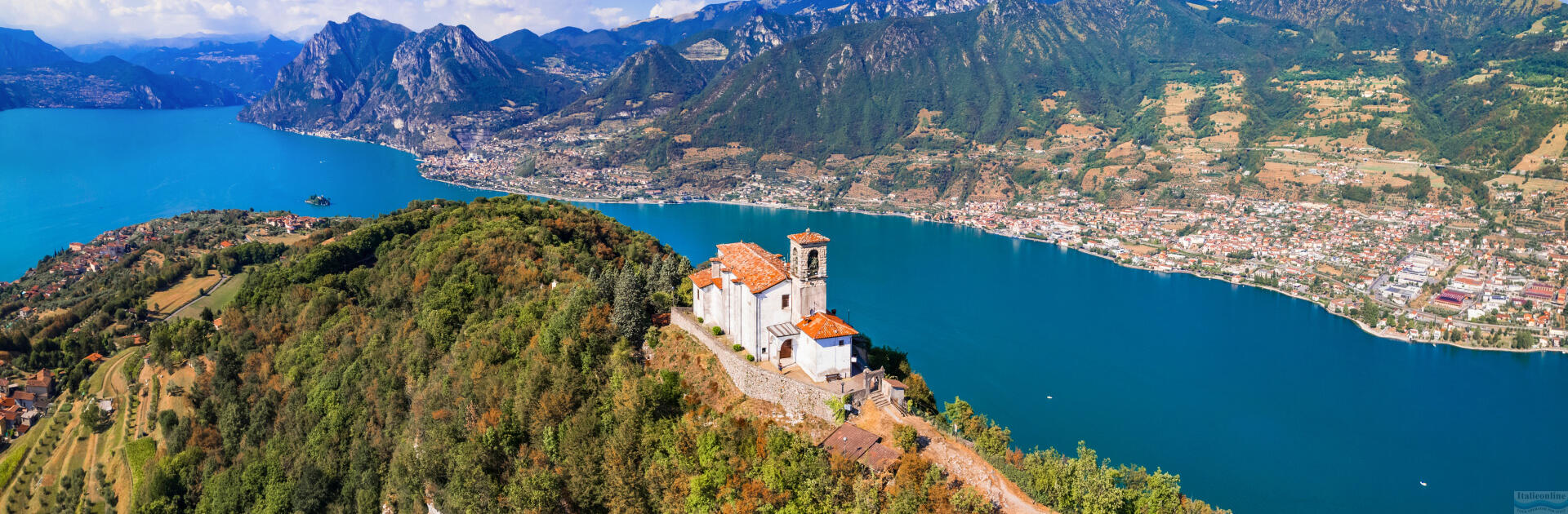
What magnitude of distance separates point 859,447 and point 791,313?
13.8 feet

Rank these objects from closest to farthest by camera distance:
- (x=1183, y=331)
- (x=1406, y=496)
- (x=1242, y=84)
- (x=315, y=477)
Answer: (x=315, y=477)
(x=1406, y=496)
(x=1183, y=331)
(x=1242, y=84)

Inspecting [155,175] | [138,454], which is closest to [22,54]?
[155,175]

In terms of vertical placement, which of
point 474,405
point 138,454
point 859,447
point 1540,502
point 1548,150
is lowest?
point 1540,502

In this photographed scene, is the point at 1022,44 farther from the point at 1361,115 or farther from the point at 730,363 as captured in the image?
the point at 730,363

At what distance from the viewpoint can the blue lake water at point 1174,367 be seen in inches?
1179

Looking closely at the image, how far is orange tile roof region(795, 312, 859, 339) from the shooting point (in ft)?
51.4

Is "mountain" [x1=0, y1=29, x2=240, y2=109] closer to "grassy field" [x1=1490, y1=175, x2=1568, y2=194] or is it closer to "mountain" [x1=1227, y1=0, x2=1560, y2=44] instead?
"grassy field" [x1=1490, y1=175, x2=1568, y2=194]

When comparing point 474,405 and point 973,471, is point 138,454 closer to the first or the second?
point 474,405

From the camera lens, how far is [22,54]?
18562 cm

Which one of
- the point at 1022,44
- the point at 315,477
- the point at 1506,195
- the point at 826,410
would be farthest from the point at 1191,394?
the point at 1022,44

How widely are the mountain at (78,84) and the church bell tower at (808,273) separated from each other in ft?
636

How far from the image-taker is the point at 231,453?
24531 mm

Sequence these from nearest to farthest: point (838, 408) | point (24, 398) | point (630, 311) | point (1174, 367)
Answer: point (838, 408) < point (630, 311) < point (24, 398) < point (1174, 367)

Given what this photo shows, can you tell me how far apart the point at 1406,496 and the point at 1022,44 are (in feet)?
387
